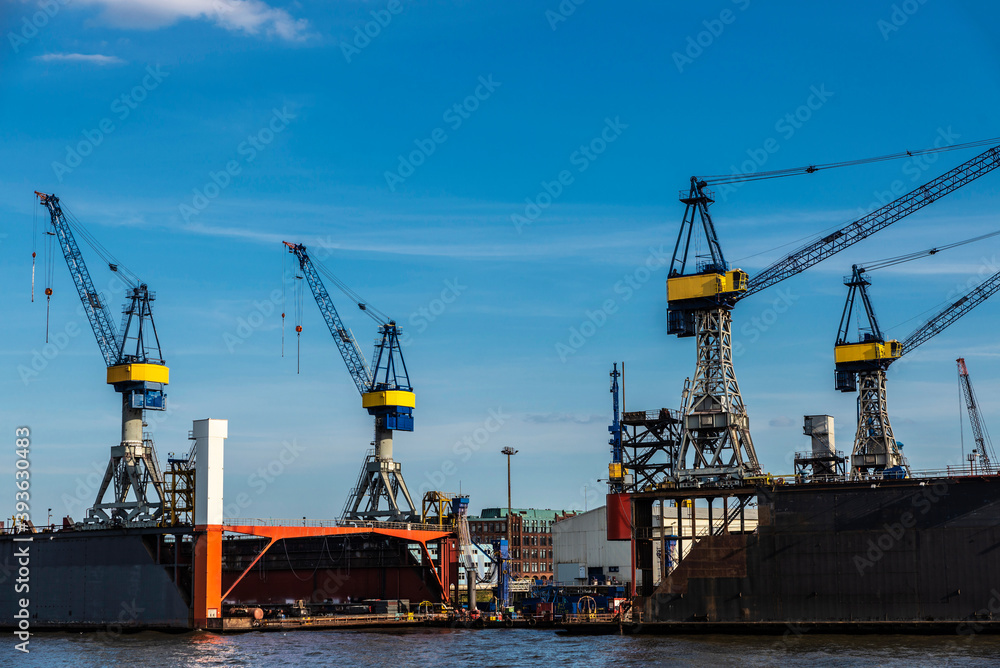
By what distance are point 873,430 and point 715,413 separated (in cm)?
4864

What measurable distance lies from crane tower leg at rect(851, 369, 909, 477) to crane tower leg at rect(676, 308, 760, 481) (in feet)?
142

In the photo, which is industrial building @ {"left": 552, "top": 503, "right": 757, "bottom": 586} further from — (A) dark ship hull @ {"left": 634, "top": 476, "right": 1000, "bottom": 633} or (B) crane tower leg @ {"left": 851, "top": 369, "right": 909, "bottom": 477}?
(A) dark ship hull @ {"left": 634, "top": 476, "right": 1000, "bottom": 633}

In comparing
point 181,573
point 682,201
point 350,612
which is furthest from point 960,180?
point 181,573

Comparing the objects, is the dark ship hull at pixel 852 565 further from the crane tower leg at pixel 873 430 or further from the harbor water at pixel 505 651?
the crane tower leg at pixel 873 430

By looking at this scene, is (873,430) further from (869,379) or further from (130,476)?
(130,476)

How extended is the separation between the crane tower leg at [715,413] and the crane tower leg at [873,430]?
4338cm

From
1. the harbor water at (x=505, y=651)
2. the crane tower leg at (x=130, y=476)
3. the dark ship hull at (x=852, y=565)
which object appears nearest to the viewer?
the harbor water at (x=505, y=651)

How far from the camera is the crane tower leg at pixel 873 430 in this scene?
14238 centimetres

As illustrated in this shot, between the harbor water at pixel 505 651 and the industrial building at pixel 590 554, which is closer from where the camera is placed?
the harbor water at pixel 505 651

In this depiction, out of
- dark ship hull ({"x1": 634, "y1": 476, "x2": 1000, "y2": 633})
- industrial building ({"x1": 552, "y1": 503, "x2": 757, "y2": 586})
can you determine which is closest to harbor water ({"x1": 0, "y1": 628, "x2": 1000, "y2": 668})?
dark ship hull ({"x1": 634, "y1": 476, "x2": 1000, "y2": 633})

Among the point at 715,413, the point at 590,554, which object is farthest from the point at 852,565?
the point at 590,554

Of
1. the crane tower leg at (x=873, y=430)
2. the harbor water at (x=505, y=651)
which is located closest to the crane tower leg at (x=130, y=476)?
the harbor water at (x=505, y=651)

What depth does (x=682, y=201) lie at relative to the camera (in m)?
111

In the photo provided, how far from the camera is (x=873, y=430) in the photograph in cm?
14488
